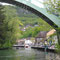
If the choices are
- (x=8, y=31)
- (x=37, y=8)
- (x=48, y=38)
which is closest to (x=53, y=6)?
(x=37, y=8)

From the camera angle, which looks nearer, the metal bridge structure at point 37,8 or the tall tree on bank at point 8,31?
the metal bridge structure at point 37,8

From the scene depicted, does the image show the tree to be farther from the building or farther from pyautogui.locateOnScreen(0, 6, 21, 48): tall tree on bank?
pyautogui.locateOnScreen(0, 6, 21, 48): tall tree on bank

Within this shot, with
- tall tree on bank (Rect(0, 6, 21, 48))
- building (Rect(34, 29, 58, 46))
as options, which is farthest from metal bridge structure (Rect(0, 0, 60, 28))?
tall tree on bank (Rect(0, 6, 21, 48))

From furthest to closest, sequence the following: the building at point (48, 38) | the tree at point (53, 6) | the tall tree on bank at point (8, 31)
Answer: the tall tree on bank at point (8, 31), the building at point (48, 38), the tree at point (53, 6)

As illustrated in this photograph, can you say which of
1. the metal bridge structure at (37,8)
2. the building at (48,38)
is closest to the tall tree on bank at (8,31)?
the building at (48,38)

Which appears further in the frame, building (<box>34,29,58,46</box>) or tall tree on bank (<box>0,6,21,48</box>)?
tall tree on bank (<box>0,6,21,48</box>)

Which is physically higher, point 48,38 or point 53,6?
point 53,6

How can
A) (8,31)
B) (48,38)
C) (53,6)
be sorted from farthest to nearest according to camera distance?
(8,31) < (48,38) < (53,6)

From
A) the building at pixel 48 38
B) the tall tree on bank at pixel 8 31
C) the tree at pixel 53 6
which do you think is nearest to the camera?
the tree at pixel 53 6

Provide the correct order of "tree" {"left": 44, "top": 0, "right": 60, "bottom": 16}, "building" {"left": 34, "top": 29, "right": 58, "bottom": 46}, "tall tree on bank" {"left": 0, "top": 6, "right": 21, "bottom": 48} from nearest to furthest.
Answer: "tree" {"left": 44, "top": 0, "right": 60, "bottom": 16}
"building" {"left": 34, "top": 29, "right": 58, "bottom": 46}
"tall tree on bank" {"left": 0, "top": 6, "right": 21, "bottom": 48}

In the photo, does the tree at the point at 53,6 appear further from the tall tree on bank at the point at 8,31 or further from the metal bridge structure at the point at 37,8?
the tall tree on bank at the point at 8,31

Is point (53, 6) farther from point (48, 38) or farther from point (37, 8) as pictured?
point (48, 38)

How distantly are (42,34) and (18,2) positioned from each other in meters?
52.5

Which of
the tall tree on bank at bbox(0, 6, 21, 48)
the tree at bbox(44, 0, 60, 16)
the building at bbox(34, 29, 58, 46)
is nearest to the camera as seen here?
the tree at bbox(44, 0, 60, 16)
